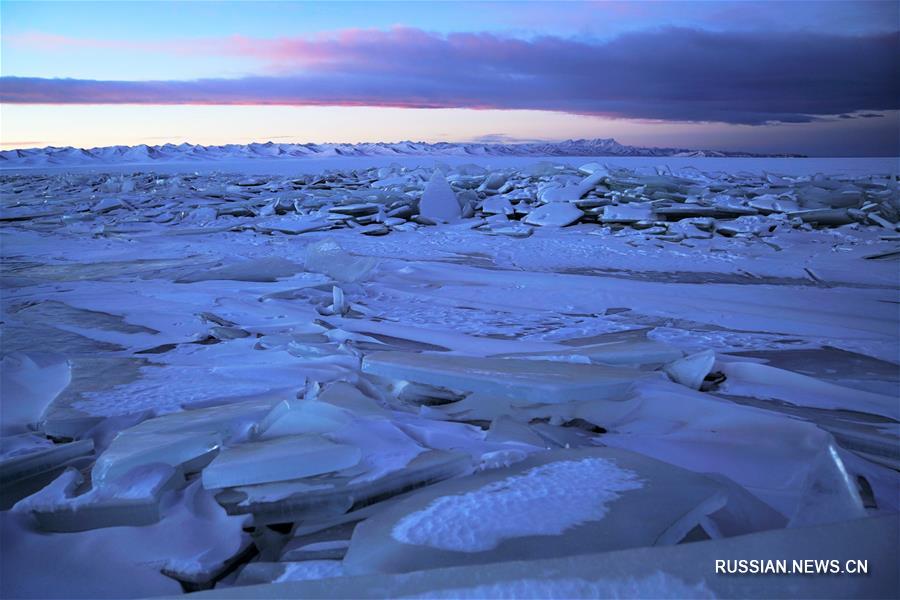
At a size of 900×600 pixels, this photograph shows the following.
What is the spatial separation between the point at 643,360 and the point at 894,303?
1753 mm

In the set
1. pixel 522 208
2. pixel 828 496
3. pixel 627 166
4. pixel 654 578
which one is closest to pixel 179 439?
pixel 654 578

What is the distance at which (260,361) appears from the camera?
2123 mm

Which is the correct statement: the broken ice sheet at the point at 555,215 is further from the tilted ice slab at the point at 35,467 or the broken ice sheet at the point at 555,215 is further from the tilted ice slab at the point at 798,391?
the tilted ice slab at the point at 35,467

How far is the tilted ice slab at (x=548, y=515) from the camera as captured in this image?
0.97 metres

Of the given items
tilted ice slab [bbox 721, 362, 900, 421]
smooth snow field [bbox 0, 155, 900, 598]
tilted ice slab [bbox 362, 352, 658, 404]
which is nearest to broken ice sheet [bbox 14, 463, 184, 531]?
smooth snow field [bbox 0, 155, 900, 598]

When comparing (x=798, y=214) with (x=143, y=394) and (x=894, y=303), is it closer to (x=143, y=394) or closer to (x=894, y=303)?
(x=894, y=303)

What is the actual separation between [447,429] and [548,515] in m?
0.52

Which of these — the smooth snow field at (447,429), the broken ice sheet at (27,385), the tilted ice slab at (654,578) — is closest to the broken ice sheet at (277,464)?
the smooth snow field at (447,429)

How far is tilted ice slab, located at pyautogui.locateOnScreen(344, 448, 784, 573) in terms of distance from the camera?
0.97 metres

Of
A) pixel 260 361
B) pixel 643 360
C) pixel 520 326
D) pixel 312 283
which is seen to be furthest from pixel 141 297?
pixel 643 360

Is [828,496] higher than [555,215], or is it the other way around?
[555,215]

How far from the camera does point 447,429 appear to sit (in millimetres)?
1540

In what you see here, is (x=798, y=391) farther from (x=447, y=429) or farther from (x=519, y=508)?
(x=519, y=508)

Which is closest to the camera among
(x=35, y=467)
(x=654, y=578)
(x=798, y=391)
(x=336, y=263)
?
(x=654, y=578)
